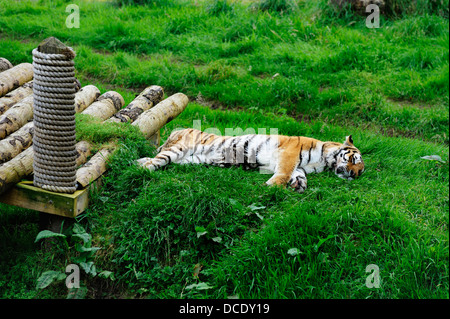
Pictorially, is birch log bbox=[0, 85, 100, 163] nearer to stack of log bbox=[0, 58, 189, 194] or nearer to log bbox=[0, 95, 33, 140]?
stack of log bbox=[0, 58, 189, 194]

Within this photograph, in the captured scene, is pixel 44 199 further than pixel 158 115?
No

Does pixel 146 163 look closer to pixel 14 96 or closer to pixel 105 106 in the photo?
pixel 105 106

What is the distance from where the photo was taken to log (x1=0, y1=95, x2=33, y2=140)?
201 inches

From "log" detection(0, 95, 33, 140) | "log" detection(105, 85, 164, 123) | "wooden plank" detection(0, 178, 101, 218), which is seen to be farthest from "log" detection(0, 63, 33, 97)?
"wooden plank" detection(0, 178, 101, 218)

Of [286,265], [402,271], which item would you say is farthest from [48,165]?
[402,271]

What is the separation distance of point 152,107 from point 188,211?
2102 millimetres

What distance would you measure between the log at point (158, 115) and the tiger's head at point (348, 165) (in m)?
2.07

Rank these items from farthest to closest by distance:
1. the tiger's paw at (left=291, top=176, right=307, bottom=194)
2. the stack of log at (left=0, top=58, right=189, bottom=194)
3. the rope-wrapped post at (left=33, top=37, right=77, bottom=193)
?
the tiger's paw at (left=291, top=176, right=307, bottom=194) < the stack of log at (left=0, top=58, right=189, bottom=194) < the rope-wrapped post at (left=33, top=37, right=77, bottom=193)

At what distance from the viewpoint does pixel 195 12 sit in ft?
32.4

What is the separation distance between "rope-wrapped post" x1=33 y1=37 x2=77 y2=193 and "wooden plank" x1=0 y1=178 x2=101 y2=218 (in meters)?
0.06

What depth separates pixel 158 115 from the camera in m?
5.91

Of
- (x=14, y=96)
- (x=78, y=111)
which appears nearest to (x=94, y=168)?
(x=78, y=111)

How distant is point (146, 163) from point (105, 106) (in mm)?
1119
